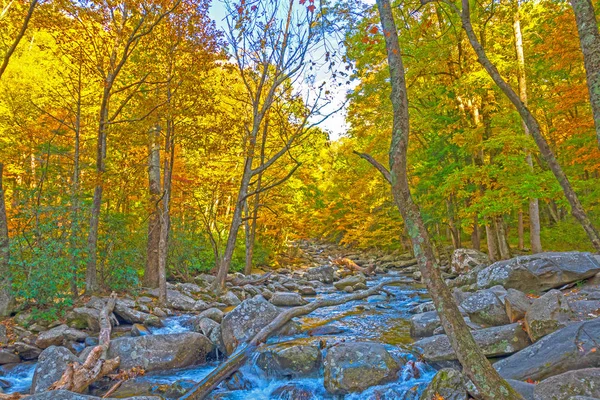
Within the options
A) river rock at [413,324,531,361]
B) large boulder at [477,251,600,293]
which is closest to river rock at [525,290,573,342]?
river rock at [413,324,531,361]

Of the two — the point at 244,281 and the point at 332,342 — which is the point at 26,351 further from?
the point at 244,281

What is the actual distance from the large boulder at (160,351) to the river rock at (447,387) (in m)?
4.25

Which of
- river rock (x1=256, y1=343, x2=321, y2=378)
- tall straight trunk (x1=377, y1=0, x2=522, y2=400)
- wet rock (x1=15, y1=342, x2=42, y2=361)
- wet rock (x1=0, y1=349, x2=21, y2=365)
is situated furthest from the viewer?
wet rock (x1=15, y1=342, x2=42, y2=361)

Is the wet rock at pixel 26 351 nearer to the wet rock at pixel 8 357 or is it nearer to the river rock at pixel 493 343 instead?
the wet rock at pixel 8 357

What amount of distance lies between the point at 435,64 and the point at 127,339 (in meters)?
13.2

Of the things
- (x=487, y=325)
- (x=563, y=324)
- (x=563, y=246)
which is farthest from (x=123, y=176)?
(x=563, y=246)

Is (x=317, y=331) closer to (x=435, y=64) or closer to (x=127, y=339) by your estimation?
(x=127, y=339)

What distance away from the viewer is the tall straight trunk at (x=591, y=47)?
3.08 meters

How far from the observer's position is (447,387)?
416cm

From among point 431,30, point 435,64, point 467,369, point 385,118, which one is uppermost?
point 431,30

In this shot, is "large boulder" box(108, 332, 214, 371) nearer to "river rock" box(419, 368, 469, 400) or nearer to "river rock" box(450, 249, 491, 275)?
"river rock" box(419, 368, 469, 400)

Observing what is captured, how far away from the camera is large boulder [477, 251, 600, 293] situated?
8.73 metres

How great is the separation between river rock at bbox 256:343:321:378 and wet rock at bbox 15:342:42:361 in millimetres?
4192

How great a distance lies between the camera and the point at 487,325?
23.1 feet
